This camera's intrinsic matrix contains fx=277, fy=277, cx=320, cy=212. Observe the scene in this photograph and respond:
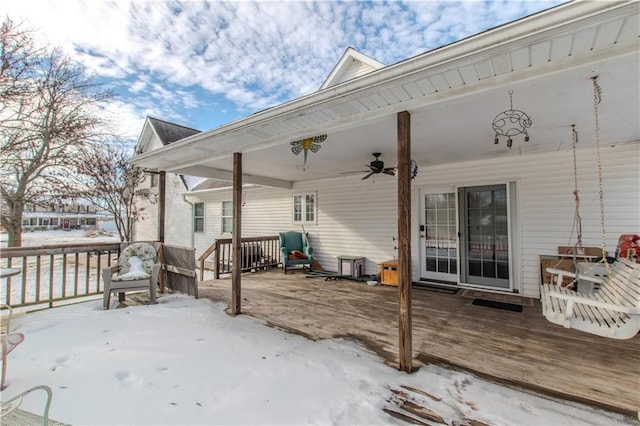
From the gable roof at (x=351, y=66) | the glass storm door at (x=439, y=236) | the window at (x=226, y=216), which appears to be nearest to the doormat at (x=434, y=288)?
the glass storm door at (x=439, y=236)

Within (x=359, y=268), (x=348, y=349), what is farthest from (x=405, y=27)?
(x=359, y=268)

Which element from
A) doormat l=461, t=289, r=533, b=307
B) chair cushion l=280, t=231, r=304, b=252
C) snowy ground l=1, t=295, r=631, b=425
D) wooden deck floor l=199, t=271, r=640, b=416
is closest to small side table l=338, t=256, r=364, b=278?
wooden deck floor l=199, t=271, r=640, b=416

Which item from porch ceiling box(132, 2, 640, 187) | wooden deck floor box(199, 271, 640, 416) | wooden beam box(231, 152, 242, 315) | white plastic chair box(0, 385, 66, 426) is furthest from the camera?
wooden beam box(231, 152, 242, 315)

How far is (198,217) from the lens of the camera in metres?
10.8

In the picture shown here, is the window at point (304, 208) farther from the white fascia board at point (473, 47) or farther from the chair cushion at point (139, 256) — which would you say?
the white fascia board at point (473, 47)

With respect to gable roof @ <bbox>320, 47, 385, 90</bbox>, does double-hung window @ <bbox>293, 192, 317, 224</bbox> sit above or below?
below

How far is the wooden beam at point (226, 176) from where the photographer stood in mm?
5866

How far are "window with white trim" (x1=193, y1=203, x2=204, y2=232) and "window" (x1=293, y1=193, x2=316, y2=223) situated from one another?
14.4 ft

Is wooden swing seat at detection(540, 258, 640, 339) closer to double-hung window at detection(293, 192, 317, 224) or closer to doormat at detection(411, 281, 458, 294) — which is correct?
doormat at detection(411, 281, 458, 294)

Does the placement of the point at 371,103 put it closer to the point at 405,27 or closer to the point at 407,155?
the point at 407,155

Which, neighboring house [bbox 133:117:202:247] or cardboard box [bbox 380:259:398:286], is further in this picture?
neighboring house [bbox 133:117:202:247]

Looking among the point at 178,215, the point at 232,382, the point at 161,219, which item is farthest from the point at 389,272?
the point at 178,215

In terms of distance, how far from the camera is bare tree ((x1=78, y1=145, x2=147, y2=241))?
9.93 meters

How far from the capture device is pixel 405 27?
13.7 feet
